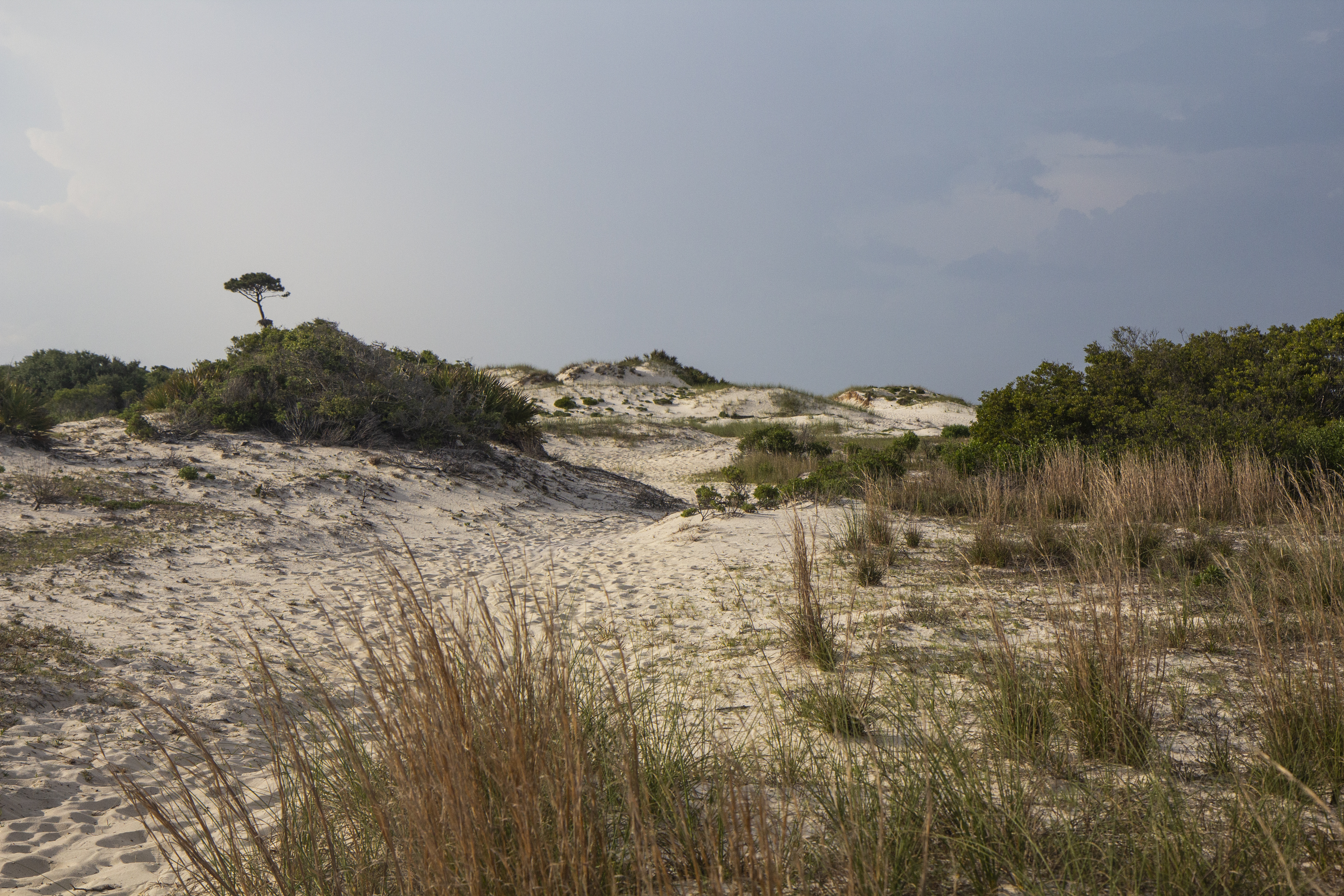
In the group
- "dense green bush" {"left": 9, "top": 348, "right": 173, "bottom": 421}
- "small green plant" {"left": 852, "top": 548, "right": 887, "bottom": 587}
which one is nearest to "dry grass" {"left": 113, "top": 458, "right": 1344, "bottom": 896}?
"small green plant" {"left": 852, "top": 548, "right": 887, "bottom": 587}

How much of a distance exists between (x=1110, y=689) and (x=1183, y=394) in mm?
11172

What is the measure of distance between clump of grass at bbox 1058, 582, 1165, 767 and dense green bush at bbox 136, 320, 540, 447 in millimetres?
12909

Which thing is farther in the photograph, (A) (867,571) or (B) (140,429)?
(B) (140,429)

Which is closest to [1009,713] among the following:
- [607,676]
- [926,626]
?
[607,676]

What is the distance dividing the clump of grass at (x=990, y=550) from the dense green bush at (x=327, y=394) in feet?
35.1

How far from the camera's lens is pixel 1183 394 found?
11.5 m

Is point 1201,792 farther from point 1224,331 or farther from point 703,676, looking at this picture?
point 1224,331

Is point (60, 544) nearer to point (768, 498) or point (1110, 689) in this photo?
point (768, 498)

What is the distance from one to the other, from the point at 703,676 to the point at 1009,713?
1.92 meters

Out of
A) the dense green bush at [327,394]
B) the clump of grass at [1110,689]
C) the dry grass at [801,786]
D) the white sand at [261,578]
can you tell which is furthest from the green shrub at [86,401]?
the clump of grass at [1110,689]

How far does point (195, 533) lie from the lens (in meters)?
8.68

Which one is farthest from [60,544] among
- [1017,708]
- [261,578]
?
[1017,708]

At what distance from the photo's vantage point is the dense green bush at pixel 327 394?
43.4 feet

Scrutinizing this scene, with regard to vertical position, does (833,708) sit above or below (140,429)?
below
